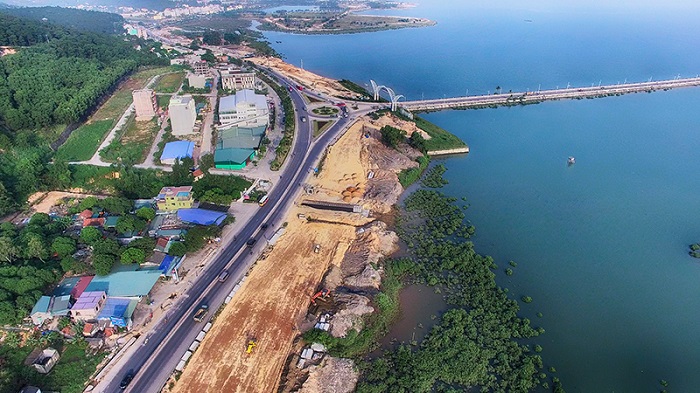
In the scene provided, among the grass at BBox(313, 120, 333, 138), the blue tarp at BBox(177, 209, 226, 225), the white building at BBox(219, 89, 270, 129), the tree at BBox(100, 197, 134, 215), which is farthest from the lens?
the grass at BBox(313, 120, 333, 138)

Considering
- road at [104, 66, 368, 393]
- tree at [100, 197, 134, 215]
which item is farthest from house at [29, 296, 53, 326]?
tree at [100, 197, 134, 215]

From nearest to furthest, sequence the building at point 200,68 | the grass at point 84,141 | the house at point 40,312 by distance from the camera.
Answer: the house at point 40,312
the grass at point 84,141
the building at point 200,68

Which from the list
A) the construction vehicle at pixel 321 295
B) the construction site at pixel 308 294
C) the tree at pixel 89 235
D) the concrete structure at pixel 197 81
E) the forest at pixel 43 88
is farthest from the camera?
the concrete structure at pixel 197 81

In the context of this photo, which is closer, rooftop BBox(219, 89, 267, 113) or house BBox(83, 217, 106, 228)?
house BBox(83, 217, 106, 228)

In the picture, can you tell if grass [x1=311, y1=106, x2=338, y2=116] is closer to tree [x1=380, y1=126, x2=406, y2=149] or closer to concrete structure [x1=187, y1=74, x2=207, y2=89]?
tree [x1=380, y1=126, x2=406, y2=149]

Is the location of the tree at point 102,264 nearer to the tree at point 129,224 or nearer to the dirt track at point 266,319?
the tree at point 129,224

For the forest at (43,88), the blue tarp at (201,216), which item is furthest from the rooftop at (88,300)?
the forest at (43,88)
